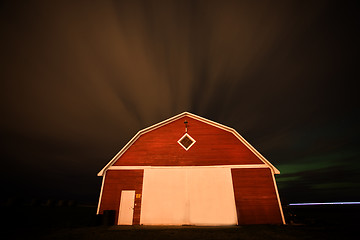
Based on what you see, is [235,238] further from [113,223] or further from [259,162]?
[113,223]

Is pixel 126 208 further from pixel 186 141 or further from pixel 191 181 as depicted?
pixel 186 141

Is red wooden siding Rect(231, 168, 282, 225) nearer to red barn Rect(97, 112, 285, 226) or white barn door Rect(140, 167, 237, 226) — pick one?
red barn Rect(97, 112, 285, 226)

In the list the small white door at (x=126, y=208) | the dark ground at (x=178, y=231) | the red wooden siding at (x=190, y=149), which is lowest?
the dark ground at (x=178, y=231)

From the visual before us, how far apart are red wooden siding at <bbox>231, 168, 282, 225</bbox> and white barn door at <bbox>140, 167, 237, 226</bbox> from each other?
0.46 m

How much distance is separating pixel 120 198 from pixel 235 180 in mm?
7722

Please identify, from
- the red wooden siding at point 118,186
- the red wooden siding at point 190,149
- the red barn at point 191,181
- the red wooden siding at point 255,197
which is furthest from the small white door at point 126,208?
the red wooden siding at point 255,197

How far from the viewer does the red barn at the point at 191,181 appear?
9367mm

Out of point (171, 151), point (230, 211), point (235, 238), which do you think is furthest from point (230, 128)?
point (235, 238)

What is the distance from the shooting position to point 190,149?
11.1 meters

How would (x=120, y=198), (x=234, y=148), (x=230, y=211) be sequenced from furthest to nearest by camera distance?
(x=234, y=148)
(x=120, y=198)
(x=230, y=211)

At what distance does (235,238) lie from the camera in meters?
6.17

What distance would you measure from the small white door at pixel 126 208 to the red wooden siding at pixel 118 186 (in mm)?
214

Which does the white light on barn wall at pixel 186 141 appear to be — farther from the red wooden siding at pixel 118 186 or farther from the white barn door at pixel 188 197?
the red wooden siding at pixel 118 186

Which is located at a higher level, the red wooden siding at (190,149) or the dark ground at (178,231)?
the red wooden siding at (190,149)
